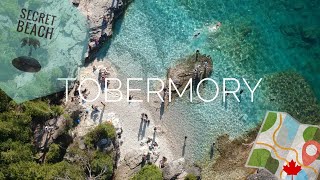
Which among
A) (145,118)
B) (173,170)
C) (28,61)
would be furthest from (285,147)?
(28,61)

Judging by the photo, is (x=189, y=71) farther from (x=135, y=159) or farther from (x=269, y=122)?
(x=135, y=159)

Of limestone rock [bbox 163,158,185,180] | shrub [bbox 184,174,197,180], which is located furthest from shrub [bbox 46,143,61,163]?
shrub [bbox 184,174,197,180]

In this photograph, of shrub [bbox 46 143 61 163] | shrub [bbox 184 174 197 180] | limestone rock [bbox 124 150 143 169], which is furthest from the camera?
limestone rock [bbox 124 150 143 169]

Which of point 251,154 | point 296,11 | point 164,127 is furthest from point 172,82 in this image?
point 296,11

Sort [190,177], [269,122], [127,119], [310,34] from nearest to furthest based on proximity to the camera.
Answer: [190,177], [127,119], [269,122], [310,34]

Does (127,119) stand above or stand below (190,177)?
above

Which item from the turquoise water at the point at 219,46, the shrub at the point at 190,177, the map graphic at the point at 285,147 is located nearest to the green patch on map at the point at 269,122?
the map graphic at the point at 285,147

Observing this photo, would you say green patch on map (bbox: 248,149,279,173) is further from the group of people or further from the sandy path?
the group of people
